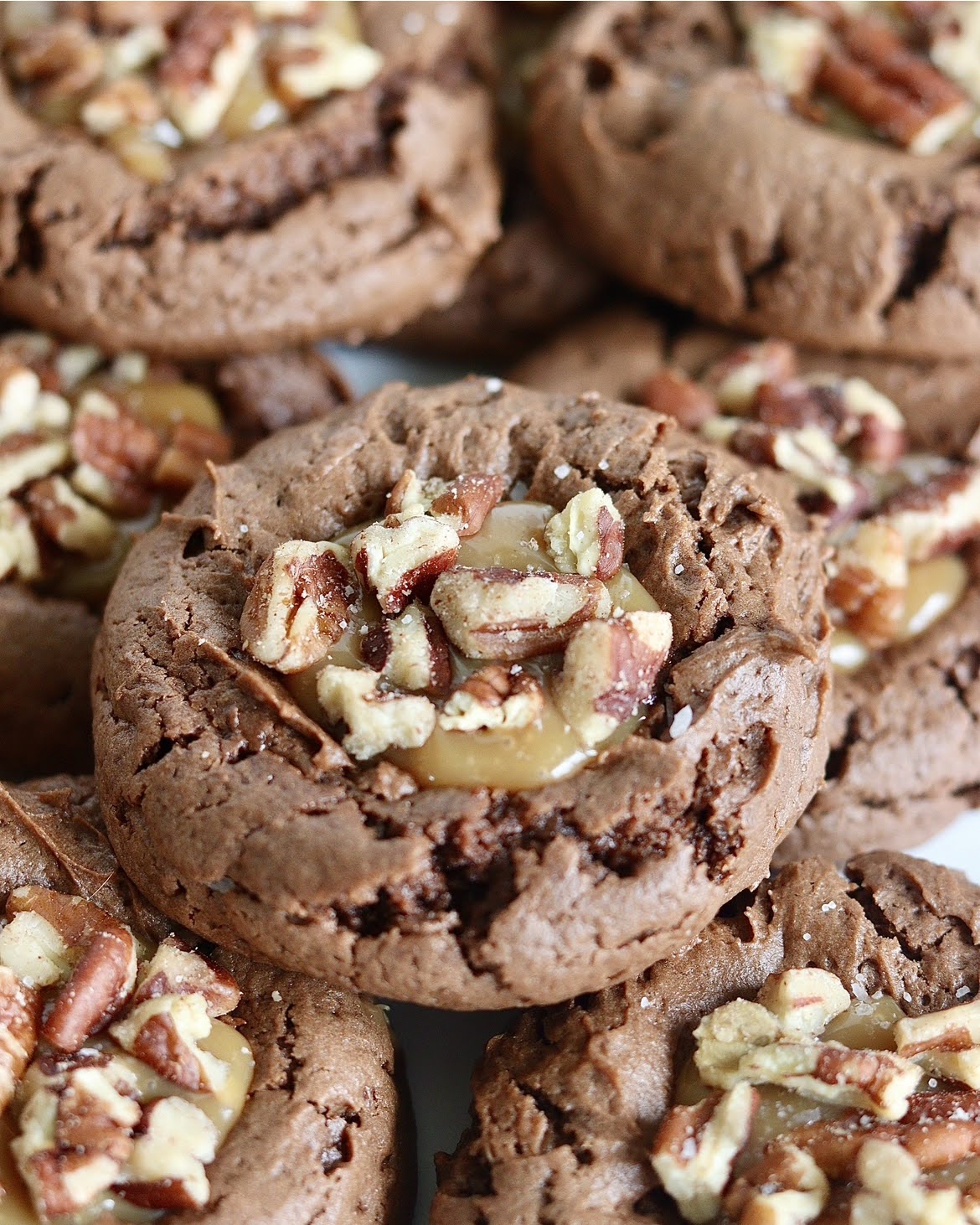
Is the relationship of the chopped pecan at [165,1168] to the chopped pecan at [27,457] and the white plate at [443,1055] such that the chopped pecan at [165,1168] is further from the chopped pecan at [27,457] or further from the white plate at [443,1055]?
the chopped pecan at [27,457]

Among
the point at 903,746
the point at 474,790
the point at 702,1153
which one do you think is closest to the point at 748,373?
the point at 903,746

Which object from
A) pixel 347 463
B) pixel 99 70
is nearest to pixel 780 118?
pixel 347 463

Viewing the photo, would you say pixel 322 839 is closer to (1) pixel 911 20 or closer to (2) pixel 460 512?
(2) pixel 460 512

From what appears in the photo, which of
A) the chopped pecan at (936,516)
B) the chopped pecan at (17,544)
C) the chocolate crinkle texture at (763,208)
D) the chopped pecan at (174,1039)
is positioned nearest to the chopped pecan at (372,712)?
the chopped pecan at (174,1039)

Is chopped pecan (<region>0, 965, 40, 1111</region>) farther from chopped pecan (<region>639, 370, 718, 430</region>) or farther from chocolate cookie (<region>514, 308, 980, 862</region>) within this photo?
chopped pecan (<region>639, 370, 718, 430</region>)

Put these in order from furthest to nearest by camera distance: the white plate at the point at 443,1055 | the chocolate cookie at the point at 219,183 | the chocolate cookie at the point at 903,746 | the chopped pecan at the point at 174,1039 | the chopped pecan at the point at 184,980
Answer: the chocolate cookie at the point at 219,183 → the chocolate cookie at the point at 903,746 → the white plate at the point at 443,1055 → the chopped pecan at the point at 184,980 → the chopped pecan at the point at 174,1039

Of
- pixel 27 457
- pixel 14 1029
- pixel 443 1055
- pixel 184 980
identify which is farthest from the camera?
pixel 27 457

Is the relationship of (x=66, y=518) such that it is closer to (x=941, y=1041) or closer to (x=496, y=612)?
(x=496, y=612)
